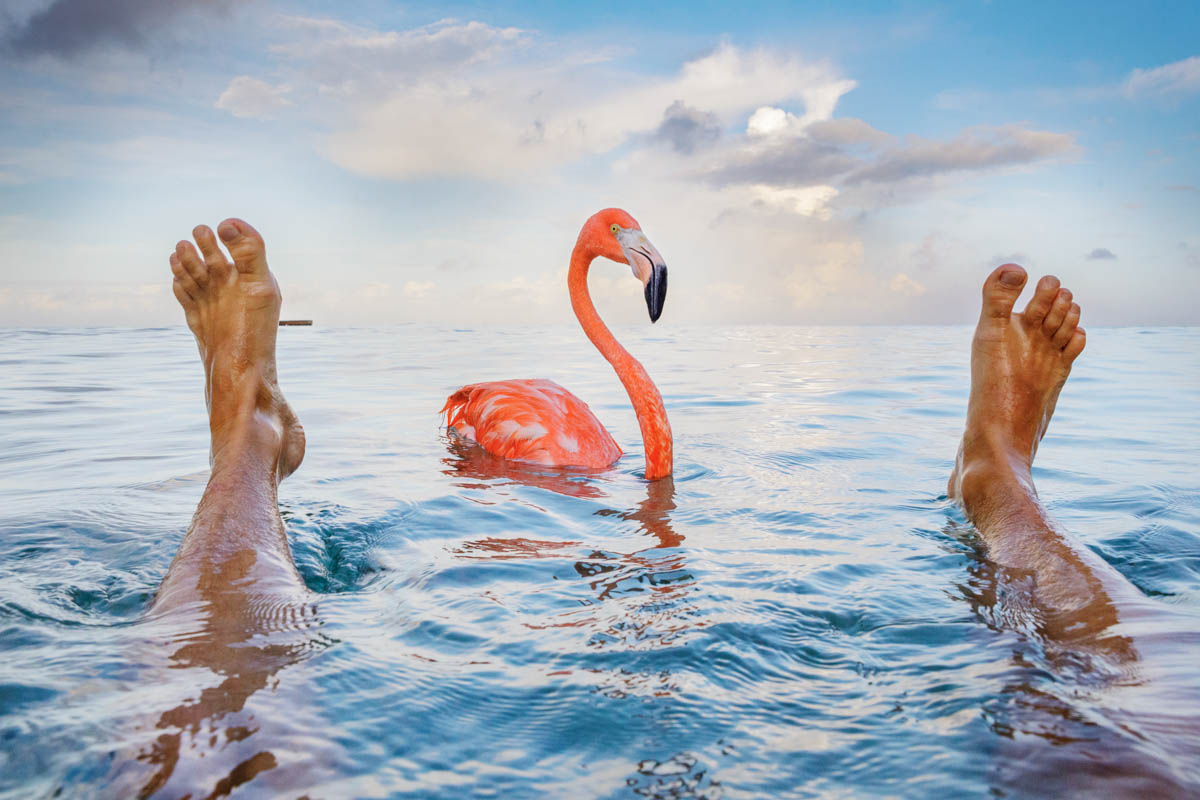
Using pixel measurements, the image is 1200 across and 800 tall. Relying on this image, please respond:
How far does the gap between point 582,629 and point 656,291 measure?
7.05ft

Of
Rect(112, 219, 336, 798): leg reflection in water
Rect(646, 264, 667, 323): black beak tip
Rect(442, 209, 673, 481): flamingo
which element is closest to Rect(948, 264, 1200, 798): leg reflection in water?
Rect(112, 219, 336, 798): leg reflection in water

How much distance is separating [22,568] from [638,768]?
7.32ft

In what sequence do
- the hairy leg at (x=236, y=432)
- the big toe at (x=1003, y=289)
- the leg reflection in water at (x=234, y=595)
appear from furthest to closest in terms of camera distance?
the big toe at (x=1003, y=289)
the hairy leg at (x=236, y=432)
the leg reflection in water at (x=234, y=595)

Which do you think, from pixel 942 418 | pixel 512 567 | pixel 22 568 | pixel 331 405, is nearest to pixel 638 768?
pixel 512 567

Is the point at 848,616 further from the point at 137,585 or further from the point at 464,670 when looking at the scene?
the point at 137,585

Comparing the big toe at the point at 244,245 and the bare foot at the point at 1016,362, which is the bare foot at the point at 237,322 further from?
the bare foot at the point at 1016,362

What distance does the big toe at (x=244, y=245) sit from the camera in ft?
9.78

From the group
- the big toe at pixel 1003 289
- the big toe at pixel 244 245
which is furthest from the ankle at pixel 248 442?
the big toe at pixel 1003 289

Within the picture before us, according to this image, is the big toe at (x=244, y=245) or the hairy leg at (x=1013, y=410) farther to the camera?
the big toe at (x=244, y=245)

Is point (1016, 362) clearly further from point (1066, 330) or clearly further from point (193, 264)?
point (193, 264)

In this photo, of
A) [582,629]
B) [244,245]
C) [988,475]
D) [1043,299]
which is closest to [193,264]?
[244,245]

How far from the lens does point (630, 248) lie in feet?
13.5

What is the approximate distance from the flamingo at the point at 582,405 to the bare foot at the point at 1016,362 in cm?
144

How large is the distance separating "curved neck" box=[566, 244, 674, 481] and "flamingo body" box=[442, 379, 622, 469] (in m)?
0.32
